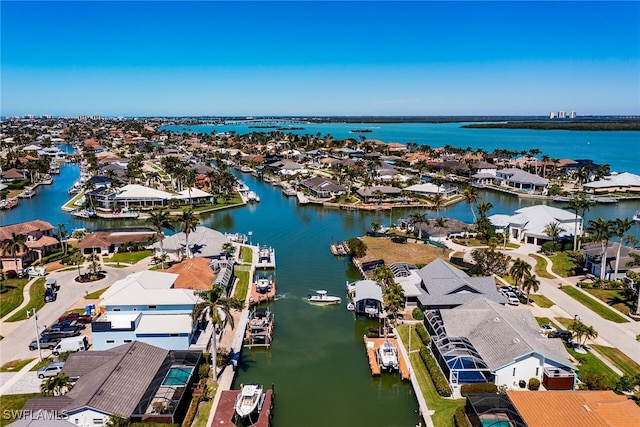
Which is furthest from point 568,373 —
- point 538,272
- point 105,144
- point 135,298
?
point 105,144

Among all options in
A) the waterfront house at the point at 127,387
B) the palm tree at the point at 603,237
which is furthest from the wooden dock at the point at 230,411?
the palm tree at the point at 603,237

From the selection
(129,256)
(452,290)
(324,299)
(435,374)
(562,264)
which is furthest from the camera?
(129,256)

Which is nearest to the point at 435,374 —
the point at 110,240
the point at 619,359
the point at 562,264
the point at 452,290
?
the point at 452,290

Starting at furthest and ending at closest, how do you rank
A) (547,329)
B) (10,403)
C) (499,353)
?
(547,329)
(499,353)
(10,403)

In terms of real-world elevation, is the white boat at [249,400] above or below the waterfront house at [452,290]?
below

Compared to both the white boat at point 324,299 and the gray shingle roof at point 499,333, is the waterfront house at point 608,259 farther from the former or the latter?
the white boat at point 324,299

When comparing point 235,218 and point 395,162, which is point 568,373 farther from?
point 395,162

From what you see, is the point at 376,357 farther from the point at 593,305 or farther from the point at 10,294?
the point at 10,294
